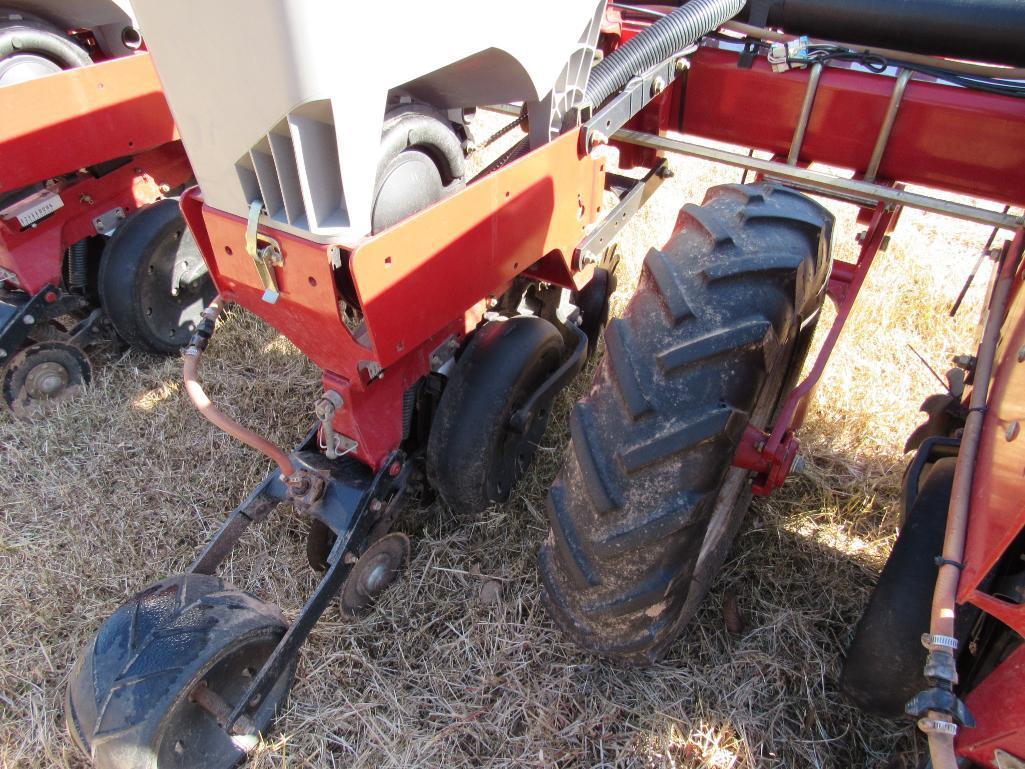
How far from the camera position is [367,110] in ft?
3.88

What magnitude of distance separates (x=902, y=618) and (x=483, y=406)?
1087 millimetres

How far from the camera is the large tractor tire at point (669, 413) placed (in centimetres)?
128

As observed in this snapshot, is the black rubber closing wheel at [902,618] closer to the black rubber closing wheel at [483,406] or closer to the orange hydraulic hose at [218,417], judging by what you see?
the black rubber closing wheel at [483,406]

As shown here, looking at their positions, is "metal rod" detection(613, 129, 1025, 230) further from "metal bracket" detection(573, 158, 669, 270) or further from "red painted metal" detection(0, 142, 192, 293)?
"red painted metal" detection(0, 142, 192, 293)

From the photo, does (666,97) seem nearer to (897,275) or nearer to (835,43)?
(835,43)

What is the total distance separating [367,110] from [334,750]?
151cm

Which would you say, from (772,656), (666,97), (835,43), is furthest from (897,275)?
(772,656)

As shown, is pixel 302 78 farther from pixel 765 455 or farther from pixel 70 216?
pixel 70 216

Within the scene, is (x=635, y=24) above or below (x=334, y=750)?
above

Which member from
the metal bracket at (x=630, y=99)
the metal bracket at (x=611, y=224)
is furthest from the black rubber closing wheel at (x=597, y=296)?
the metal bracket at (x=630, y=99)

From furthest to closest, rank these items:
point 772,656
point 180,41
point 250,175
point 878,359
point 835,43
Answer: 1. point 878,359
2. point 835,43
3. point 772,656
4. point 250,175
5. point 180,41

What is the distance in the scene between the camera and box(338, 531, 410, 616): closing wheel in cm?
190

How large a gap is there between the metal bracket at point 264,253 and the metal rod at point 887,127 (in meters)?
1.63

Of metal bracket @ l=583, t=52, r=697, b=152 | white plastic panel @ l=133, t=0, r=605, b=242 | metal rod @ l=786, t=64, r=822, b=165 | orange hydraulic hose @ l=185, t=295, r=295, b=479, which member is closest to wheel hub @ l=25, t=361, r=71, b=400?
orange hydraulic hose @ l=185, t=295, r=295, b=479
